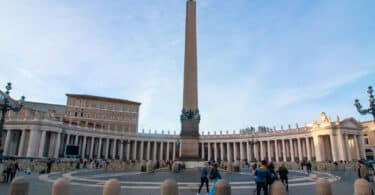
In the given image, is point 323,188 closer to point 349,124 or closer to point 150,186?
point 150,186

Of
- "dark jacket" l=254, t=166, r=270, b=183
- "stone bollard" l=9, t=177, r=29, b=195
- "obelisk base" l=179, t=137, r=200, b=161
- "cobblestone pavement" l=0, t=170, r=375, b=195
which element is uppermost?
"obelisk base" l=179, t=137, r=200, b=161

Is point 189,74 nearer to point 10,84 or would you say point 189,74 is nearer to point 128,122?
point 10,84

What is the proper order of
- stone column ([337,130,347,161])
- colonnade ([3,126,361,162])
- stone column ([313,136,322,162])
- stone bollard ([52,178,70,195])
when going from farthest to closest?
stone column ([313,136,322,162]) → stone column ([337,130,347,161]) → colonnade ([3,126,361,162]) → stone bollard ([52,178,70,195])

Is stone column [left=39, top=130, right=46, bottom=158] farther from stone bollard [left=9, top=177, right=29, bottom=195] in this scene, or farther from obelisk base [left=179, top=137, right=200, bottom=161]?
stone bollard [left=9, top=177, right=29, bottom=195]

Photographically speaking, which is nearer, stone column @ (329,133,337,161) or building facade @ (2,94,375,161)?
building facade @ (2,94,375,161)

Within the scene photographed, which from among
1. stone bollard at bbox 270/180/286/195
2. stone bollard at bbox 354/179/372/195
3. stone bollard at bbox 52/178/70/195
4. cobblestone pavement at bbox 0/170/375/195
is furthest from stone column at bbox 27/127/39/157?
stone bollard at bbox 354/179/372/195

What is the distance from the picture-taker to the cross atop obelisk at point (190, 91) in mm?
24594

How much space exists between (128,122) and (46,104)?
25.2m

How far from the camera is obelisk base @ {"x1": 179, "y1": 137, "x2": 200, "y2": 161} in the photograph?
79.7 feet

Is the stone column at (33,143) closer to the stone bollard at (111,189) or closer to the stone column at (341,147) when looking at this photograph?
the stone bollard at (111,189)

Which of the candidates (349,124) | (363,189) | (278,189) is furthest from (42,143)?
(349,124)

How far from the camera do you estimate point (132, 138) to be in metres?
64.6

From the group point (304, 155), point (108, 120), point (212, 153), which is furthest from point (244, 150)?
point (108, 120)

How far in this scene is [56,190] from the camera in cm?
706
